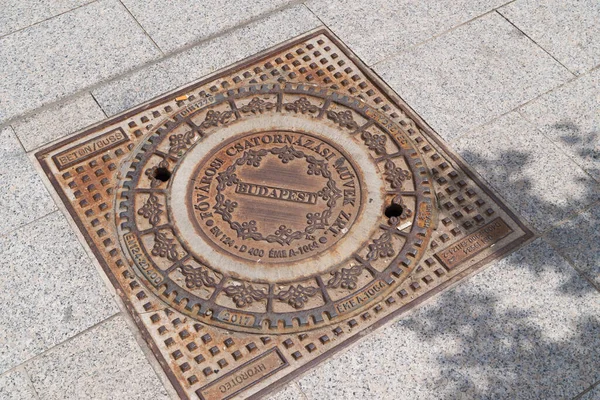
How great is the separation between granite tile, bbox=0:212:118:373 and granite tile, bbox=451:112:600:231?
2836mm

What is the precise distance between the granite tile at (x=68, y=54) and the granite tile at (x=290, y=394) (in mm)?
3012

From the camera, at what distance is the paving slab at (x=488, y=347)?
414 centimetres

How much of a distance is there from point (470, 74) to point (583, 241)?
1684 millimetres

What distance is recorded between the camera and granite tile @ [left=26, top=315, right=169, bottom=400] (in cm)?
414

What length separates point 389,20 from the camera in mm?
6035

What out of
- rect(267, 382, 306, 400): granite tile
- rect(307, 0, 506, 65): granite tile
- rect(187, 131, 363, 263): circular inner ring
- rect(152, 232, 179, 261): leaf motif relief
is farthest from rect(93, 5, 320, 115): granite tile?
rect(267, 382, 306, 400): granite tile

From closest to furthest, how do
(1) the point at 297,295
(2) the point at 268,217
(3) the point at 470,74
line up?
(1) the point at 297,295 < (2) the point at 268,217 < (3) the point at 470,74

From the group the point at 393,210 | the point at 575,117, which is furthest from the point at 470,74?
the point at 393,210

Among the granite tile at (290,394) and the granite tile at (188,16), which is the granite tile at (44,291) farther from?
the granite tile at (188,16)

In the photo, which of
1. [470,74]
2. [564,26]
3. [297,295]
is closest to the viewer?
[297,295]

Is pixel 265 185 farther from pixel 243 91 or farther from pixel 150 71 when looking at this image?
pixel 150 71

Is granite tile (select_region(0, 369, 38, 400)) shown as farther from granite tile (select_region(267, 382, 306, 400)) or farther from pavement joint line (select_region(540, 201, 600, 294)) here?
pavement joint line (select_region(540, 201, 600, 294))

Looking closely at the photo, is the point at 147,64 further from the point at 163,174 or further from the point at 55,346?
the point at 55,346

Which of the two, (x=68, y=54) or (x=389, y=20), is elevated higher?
(x=68, y=54)
